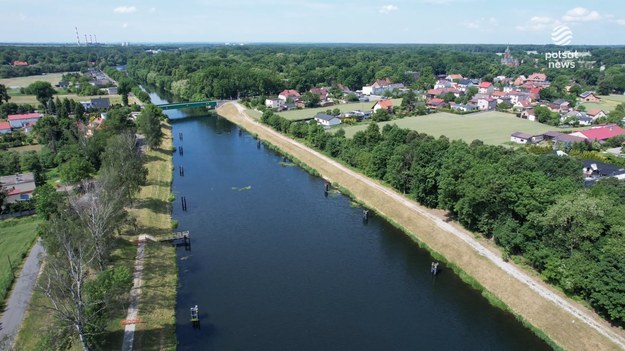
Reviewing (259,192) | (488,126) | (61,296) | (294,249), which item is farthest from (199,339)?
(488,126)

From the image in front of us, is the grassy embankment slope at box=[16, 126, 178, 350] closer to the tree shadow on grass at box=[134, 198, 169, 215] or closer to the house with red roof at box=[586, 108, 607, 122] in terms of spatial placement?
the tree shadow on grass at box=[134, 198, 169, 215]

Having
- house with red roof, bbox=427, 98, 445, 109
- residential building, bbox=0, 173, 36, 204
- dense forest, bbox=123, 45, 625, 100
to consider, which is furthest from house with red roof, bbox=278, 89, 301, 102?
residential building, bbox=0, 173, 36, 204

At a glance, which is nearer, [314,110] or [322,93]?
[314,110]

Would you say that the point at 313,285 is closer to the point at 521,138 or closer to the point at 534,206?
the point at 534,206

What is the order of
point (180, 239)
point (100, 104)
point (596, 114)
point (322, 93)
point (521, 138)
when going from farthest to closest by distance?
point (322, 93) → point (100, 104) → point (596, 114) → point (521, 138) → point (180, 239)

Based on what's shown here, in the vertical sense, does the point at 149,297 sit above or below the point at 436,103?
below

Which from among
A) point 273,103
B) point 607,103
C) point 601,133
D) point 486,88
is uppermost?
point 273,103

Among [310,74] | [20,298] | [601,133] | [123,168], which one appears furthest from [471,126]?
[20,298]

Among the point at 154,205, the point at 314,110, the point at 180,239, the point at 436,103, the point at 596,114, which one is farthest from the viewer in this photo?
the point at 436,103
